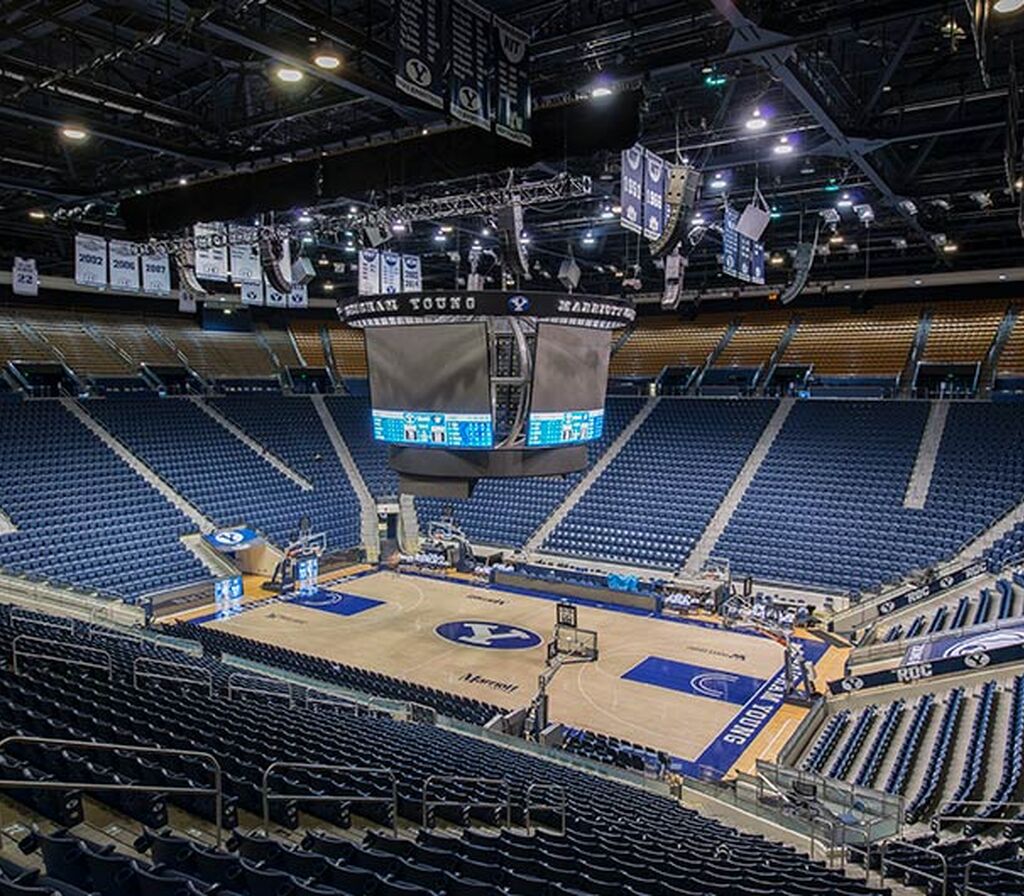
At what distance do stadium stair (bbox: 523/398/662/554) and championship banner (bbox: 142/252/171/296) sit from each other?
15380 mm

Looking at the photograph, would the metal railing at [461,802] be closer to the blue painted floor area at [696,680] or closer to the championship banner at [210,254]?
the blue painted floor area at [696,680]

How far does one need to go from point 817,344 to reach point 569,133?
23.2m

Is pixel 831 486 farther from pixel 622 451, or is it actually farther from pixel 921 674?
pixel 921 674

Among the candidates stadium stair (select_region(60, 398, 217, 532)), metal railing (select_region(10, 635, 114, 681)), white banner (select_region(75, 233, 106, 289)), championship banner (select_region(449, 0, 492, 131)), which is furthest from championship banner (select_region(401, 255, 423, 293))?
stadium stair (select_region(60, 398, 217, 532))

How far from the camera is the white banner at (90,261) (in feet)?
55.3

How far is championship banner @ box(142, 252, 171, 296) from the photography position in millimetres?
18250

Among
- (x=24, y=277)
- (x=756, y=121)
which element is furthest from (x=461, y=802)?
(x=24, y=277)

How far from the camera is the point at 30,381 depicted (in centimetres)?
2933

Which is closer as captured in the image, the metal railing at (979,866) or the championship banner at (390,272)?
the metal railing at (979,866)

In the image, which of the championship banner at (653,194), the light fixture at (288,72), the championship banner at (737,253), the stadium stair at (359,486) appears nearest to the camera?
the light fixture at (288,72)

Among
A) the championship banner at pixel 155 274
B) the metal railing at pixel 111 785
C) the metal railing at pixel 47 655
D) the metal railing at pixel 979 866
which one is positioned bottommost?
the metal railing at pixel 979 866

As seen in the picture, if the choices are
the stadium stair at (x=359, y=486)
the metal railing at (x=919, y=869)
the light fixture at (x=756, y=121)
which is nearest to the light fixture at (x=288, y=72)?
the light fixture at (x=756, y=121)

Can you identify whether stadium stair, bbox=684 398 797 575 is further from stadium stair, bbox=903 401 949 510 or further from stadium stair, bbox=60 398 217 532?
stadium stair, bbox=60 398 217 532

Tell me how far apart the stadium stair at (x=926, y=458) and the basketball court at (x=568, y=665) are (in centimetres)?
702
